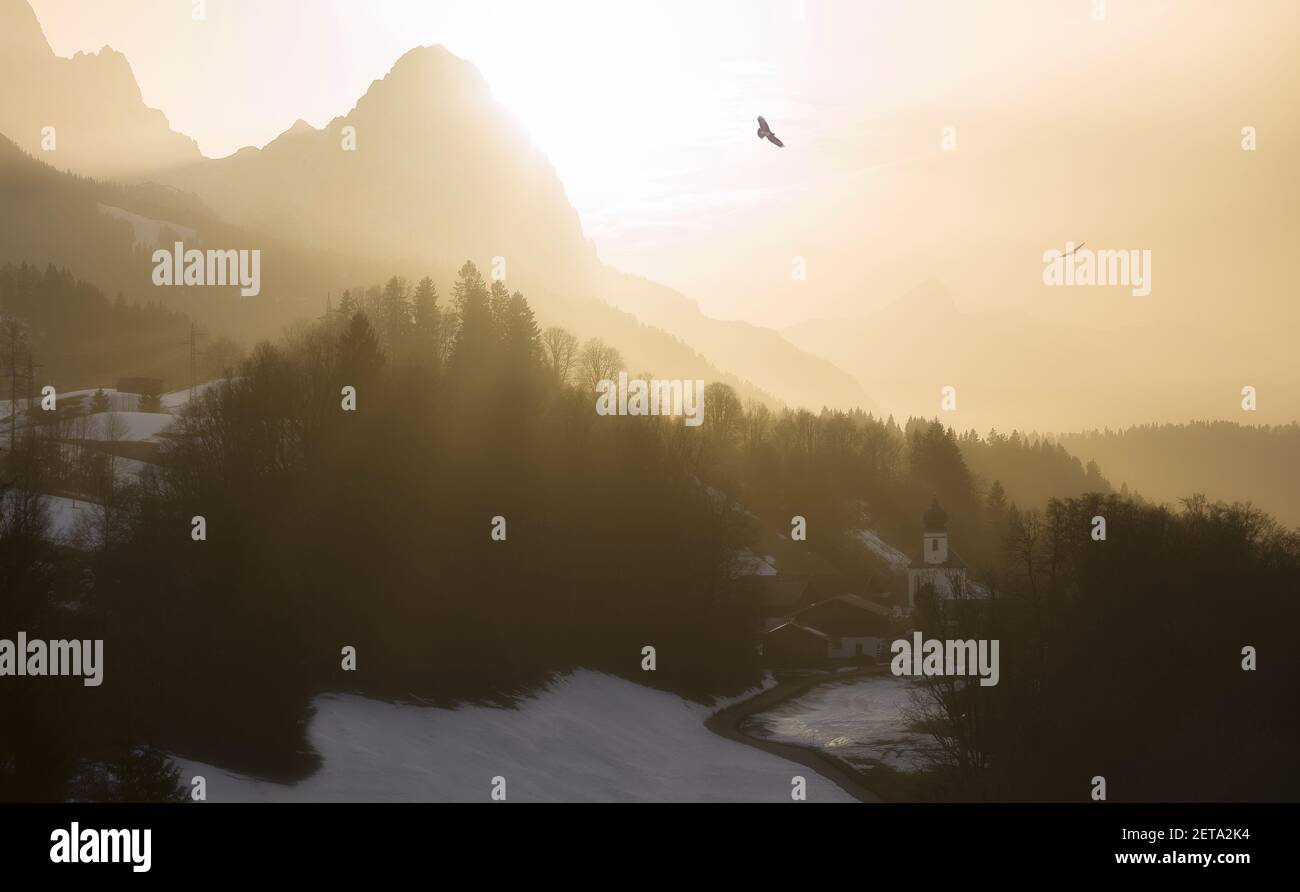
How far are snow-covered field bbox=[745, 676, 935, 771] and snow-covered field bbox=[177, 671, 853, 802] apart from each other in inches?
157

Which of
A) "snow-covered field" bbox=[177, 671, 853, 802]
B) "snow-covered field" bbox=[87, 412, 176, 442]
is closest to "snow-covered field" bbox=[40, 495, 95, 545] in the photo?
"snow-covered field" bbox=[177, 671, 853, 802]

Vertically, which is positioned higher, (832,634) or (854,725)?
(832,634)

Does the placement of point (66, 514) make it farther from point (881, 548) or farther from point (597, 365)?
point (881, 548)

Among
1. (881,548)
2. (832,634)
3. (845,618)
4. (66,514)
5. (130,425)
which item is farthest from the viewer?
(881,548)

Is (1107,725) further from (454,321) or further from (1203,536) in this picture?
(454,321)

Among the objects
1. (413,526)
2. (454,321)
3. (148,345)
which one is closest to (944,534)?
(454,321)

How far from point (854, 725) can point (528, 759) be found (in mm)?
23446

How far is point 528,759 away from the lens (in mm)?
50969

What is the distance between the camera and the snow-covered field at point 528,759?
1569 inches

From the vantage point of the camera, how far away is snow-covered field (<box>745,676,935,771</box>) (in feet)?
188

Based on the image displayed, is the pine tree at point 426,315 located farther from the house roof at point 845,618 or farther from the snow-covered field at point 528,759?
the snow-covered field at point 528,759

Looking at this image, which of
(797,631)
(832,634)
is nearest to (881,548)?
(832,634)

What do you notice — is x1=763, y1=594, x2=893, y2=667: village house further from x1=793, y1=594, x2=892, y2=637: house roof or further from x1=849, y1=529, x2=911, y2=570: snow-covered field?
x1=849, y1=529, x2=911, y2=570: snow-covered field

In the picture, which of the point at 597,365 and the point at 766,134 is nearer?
the point at 766,134
